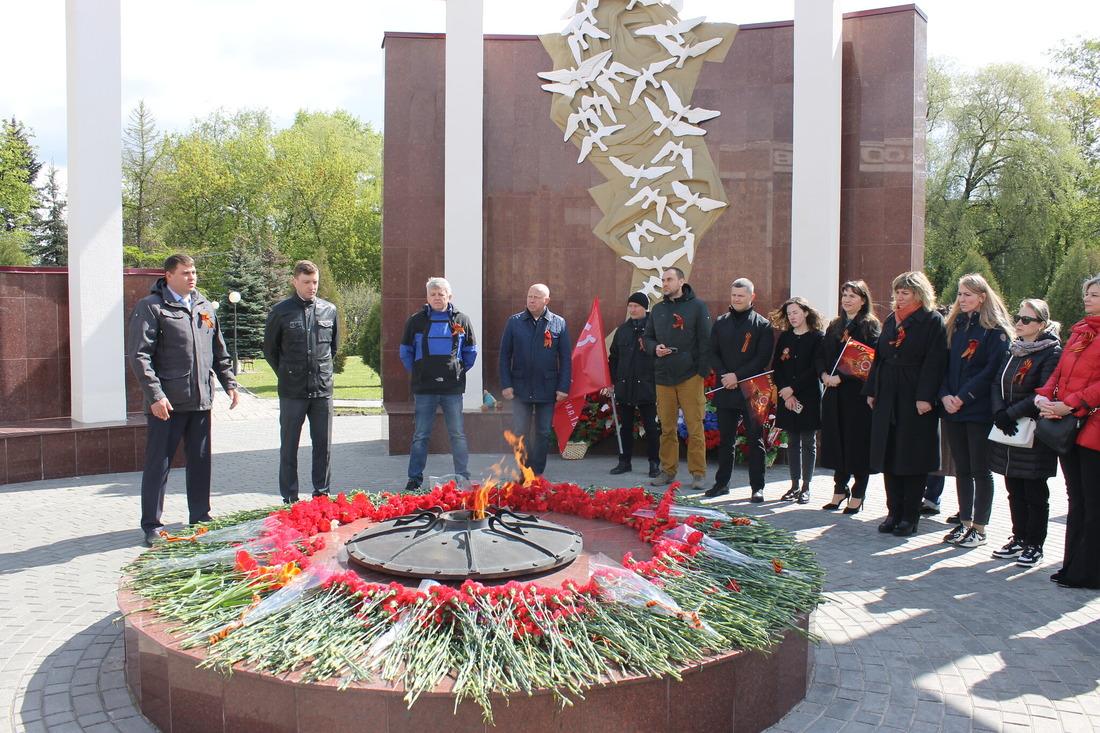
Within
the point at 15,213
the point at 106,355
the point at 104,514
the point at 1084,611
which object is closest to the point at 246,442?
the point at 106,355

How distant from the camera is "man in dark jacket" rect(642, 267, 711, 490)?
23.4 feet

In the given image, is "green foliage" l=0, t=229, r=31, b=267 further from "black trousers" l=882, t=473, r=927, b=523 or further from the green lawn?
"black trousers" l=882, t=473, r=927, b=523

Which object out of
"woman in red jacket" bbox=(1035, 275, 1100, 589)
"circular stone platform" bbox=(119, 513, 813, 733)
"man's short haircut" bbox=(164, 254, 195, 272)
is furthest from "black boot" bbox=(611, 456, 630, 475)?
"circular stone platform" bbox=(119, 513, 813, 733)

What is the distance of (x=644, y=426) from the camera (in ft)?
27.1

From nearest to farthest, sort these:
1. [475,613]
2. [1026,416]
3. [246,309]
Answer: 1. [475,613]
2. [1026,416]
3. [246,309]

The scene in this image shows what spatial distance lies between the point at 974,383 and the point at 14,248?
124ft

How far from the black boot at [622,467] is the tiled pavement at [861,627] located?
4.72 ft

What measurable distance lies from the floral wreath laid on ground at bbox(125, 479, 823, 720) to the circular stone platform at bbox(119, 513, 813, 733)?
0.16 ft

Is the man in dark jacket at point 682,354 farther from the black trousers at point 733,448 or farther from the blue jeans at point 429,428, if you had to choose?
the blue jeans at point 429,428

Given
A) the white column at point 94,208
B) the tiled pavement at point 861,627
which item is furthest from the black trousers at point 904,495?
the white column at point 94,208

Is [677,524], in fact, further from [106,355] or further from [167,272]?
[106,355]

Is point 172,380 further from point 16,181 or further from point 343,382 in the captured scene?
point 16,181

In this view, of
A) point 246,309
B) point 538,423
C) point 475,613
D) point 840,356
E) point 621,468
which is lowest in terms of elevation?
Result: point 621,468

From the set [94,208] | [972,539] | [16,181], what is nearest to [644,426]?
[972,539]
